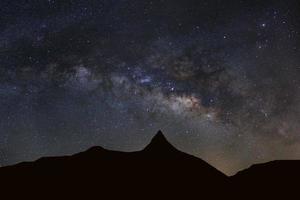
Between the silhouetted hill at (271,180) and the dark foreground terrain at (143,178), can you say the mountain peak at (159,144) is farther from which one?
the silhouetted hill at (271,180)

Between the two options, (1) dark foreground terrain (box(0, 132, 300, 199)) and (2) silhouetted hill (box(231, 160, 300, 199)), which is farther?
(2) silhouetted hill (box(231, 160, 300, 199))

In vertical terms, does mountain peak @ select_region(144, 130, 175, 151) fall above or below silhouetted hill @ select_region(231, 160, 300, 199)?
above

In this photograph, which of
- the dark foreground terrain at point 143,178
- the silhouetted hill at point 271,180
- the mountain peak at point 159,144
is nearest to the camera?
the dark foreground terrain at point 143,178

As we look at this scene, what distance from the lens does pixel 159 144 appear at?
1763 inches

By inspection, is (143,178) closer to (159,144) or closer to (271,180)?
(159,144)

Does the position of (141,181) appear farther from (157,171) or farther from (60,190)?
(60,190)

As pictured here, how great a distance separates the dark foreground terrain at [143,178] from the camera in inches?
1577

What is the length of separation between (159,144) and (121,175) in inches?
203

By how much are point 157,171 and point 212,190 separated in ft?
16.5

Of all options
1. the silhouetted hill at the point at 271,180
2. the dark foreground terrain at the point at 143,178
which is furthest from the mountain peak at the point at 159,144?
the silhouetted hill at the point at 271,180

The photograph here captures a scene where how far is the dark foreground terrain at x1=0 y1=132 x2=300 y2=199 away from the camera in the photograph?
131 ft

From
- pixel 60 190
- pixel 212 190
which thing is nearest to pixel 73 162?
pixel 60 190

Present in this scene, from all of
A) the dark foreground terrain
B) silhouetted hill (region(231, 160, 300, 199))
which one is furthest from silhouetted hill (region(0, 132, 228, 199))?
silhouetted hill (region(231, 160, 300, 199))

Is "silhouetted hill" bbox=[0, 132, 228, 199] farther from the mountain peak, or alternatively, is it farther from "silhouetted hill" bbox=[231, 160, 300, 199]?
"silhouetted hill" bbox=[231, 160, 300, 199]
